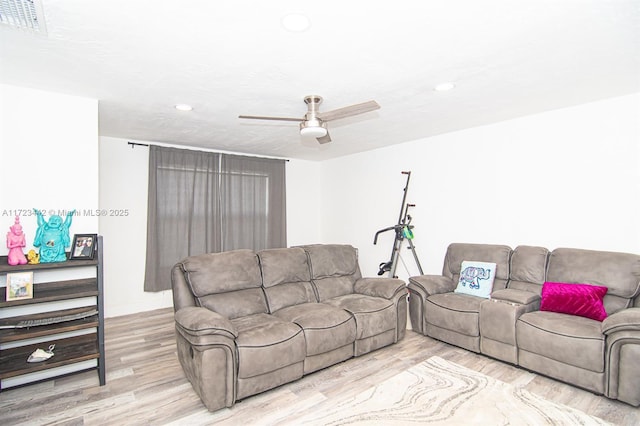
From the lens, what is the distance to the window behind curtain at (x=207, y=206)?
4652 millimetres

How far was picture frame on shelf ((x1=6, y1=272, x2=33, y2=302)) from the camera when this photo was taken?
2369 mm

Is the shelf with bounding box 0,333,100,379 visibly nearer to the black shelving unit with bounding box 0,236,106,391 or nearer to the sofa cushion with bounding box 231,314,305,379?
the black shelving unit with bounding box 0,236,106,391

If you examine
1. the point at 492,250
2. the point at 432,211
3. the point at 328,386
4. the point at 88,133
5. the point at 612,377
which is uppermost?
the point at 88,133

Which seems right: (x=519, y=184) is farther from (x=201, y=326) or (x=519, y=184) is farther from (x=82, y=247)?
(x=82, y=247)

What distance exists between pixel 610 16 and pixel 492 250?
2.42 metres

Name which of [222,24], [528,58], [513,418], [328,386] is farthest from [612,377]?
[222,24]

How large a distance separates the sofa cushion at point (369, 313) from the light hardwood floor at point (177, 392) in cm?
26

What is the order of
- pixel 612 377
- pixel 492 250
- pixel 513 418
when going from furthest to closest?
pixel 492 250
pixel 612 377
pixel 513 418

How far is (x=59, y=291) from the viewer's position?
8.61ft

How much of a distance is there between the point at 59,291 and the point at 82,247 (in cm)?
38

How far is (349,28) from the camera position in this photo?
6.08 feet

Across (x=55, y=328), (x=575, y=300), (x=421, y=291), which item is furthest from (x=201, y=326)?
(x=575, y=300)

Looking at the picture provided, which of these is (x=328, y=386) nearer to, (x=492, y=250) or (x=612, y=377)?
(x=612, y=377)

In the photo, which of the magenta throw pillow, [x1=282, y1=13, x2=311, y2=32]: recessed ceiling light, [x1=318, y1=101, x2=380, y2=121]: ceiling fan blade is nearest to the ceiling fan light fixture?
[x1=318, y1=101, x2=380, y2=121]: ceiling fan blade
